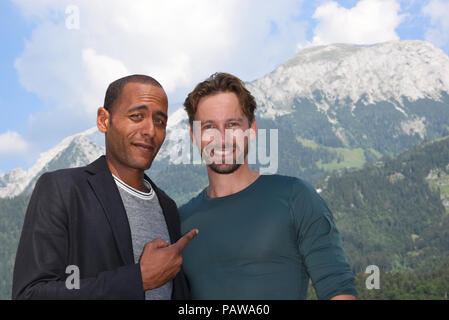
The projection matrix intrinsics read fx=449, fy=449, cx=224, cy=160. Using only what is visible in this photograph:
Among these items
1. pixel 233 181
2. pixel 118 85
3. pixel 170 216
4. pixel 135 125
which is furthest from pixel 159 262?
pixel 118 85

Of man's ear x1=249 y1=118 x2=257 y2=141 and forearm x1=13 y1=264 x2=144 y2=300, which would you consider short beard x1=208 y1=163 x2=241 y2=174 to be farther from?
forearm x1=13 y1=264 x2=144 y2=300

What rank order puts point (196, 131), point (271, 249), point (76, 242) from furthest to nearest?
point (196, 131) < point (271, 249) < point (76, 242)

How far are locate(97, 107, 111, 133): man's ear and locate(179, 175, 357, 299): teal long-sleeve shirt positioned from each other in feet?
6.90

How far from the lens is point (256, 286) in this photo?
6051mm

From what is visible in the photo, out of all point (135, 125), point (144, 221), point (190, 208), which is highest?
point (135, 125)

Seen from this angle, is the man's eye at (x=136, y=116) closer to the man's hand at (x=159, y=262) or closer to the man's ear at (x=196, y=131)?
the man's ear at (x=196, y=131)

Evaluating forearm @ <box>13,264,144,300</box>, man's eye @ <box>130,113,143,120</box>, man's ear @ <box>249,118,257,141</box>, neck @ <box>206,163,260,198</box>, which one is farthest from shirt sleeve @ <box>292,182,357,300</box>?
man's eye @ <box>130,113,143,120</box>

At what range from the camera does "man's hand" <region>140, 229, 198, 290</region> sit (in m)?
5.45

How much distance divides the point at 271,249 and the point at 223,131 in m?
1.88

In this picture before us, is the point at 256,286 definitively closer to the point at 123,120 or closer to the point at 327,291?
the point at 327,291

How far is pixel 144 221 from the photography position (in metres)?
6.39

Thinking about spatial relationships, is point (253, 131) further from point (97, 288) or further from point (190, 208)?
point (97, 288)
